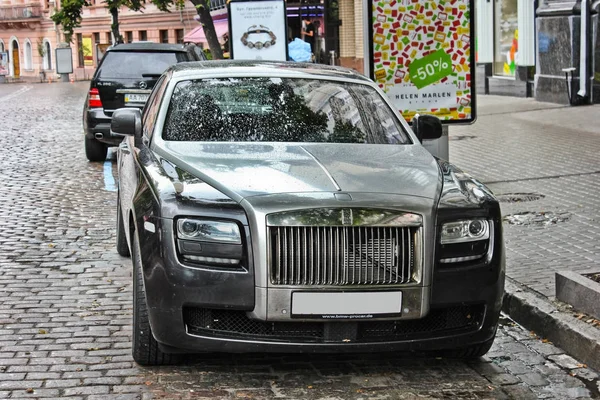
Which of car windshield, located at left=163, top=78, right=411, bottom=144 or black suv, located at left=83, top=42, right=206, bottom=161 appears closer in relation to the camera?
car windshield, located at left=163, top=78, right=411, bottom=144

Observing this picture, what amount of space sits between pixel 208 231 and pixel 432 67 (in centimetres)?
558

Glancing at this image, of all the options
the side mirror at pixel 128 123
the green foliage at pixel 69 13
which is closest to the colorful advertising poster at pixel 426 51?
the side mirror at pixel 128 123

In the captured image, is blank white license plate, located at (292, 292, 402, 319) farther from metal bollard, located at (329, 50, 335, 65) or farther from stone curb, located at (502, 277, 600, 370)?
metal bollard, located at (329, 50, 335, 65)

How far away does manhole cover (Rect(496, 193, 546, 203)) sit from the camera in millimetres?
10711

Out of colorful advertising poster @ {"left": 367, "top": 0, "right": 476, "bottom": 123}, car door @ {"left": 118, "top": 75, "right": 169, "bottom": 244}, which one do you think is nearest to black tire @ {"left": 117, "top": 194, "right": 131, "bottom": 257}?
car door @ {"left": 118, "top": 75, "right": 169, "bottom": 244}

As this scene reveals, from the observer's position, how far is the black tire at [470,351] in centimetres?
555

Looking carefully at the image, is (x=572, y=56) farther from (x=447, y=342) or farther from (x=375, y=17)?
(x=447, y=342)

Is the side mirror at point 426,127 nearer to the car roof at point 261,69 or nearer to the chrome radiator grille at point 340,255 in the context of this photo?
the car roof at point 261,69

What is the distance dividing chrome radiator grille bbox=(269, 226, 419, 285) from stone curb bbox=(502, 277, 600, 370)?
4.16ft

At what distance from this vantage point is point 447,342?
17.3ft

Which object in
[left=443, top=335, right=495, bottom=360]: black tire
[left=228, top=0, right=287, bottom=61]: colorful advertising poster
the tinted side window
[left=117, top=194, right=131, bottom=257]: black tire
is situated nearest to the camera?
[left=443, top=335, right=495, bottom=360]: black tire

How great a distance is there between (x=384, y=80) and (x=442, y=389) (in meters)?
5.44

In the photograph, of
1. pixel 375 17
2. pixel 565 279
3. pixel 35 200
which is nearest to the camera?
pixel 565 279

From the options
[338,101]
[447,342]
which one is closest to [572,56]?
[338,101]
